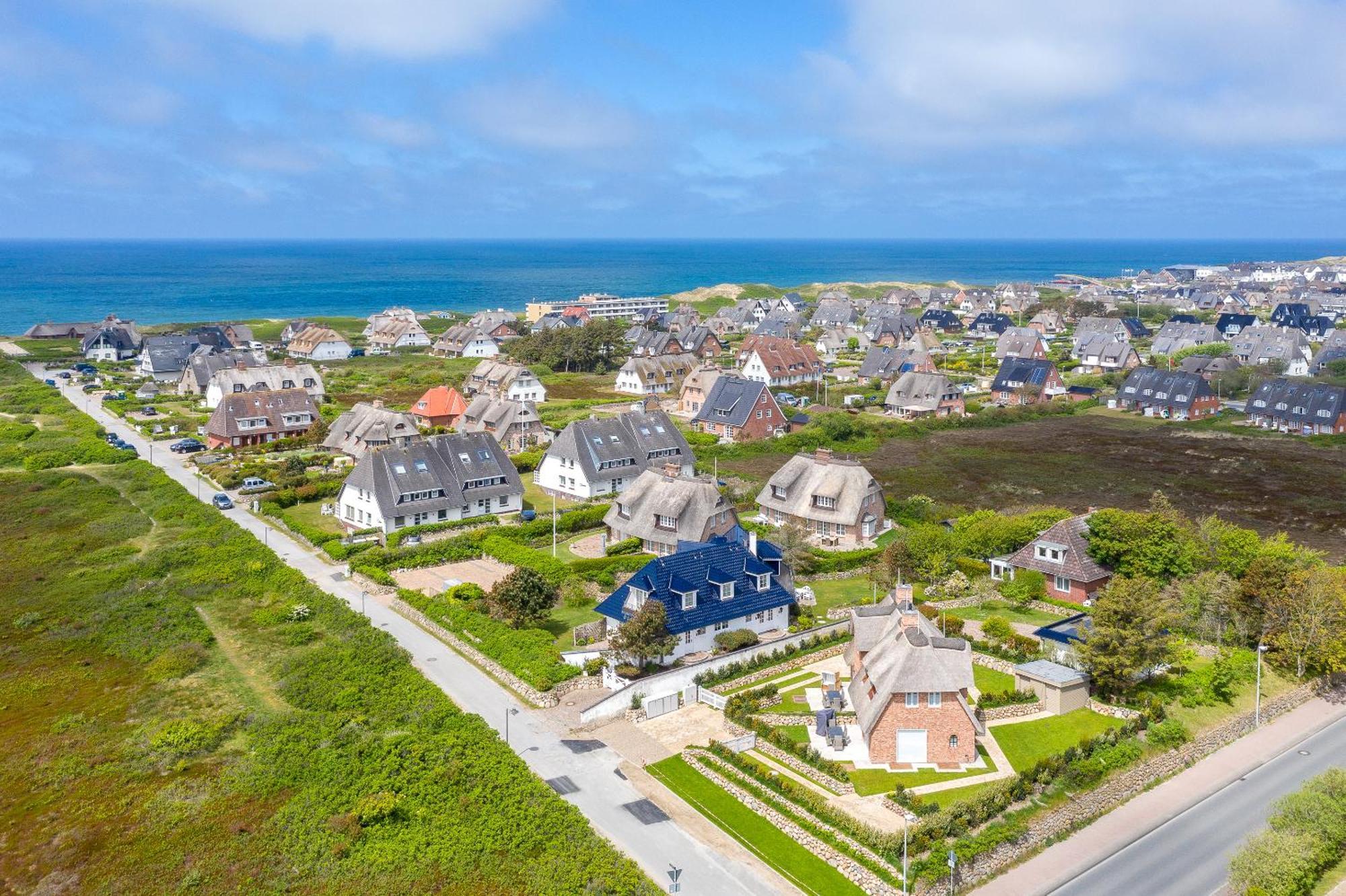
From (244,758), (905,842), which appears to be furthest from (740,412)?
(905,842)

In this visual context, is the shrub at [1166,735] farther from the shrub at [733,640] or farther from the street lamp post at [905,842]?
the shrub at [733,640]

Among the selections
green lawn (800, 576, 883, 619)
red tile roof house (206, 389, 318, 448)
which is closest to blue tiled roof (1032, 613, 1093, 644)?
green lawn (800, 576, 883, 619)

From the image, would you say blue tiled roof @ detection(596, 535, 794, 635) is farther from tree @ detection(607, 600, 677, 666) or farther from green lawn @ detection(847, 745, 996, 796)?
green lawn @ detection(847, 745, 996, 796)

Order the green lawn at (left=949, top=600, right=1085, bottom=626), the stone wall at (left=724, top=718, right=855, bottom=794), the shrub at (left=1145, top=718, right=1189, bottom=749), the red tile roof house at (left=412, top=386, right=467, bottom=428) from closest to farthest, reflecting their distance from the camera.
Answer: the stone wall at (left=724, top=718, right=855, bottom=794) < the shrub at (left=1145, top=718, right=1189, bottom=749) < the green lawn at (left=949, top=600, right=1085, bottom=626) < the red tile roof house at (left=412, top=386, right=467, bottom=428)

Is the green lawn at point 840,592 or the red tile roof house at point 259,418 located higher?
the red tile roof house at point 259,418

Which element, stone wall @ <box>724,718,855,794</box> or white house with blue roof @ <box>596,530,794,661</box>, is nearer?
stone wall @ <box>724,718,855,794</box>

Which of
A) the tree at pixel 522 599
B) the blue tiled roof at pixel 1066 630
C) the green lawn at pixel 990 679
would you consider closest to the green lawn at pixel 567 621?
the tree at pixel 522 599
